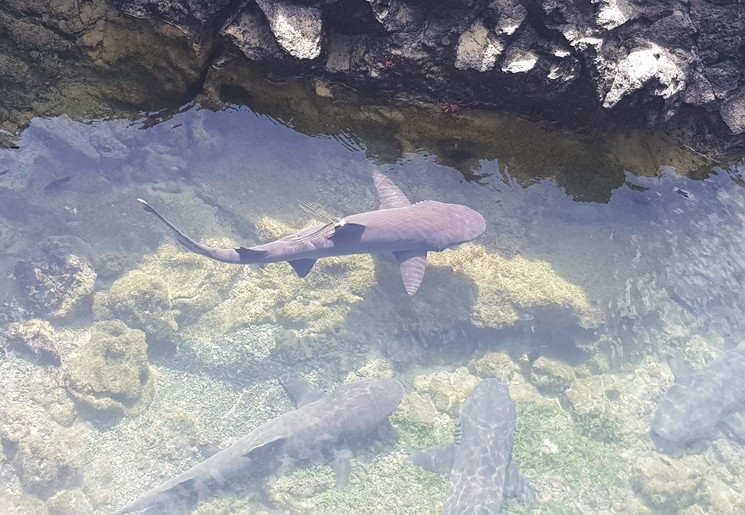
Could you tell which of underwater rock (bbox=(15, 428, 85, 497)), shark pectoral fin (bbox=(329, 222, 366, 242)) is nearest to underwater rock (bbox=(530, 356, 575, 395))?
shark pectoral fin (bbox=(329, 222, 366, 242))

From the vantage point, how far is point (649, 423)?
6598 mm

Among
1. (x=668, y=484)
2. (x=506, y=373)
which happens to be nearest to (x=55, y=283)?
(x=506, y=373)

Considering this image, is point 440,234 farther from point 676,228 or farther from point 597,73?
point 676,228

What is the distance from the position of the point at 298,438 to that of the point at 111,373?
8.34 ft

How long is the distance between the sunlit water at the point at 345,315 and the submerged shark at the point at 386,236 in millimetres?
230

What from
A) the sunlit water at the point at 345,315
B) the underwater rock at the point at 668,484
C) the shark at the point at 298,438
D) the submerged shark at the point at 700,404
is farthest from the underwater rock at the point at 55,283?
the submerged shark at the point at 700,404

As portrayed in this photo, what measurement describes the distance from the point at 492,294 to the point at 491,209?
1105mm

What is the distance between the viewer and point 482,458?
19.7 ft

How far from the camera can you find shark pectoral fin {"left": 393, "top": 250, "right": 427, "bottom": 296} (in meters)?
5.86

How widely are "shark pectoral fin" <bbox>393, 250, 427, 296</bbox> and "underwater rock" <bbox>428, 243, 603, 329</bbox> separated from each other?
227 millimetres

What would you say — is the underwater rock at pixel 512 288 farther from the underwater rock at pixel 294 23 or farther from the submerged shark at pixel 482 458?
the underwater rock at pixel 294 23

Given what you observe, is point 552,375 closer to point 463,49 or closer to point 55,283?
point 463,49

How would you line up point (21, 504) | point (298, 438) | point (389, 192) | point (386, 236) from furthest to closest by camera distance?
point (298, 438) < point (389, 192) < point (386, 236) < point (21, 504)

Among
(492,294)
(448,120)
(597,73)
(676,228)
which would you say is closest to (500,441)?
(492,294)
